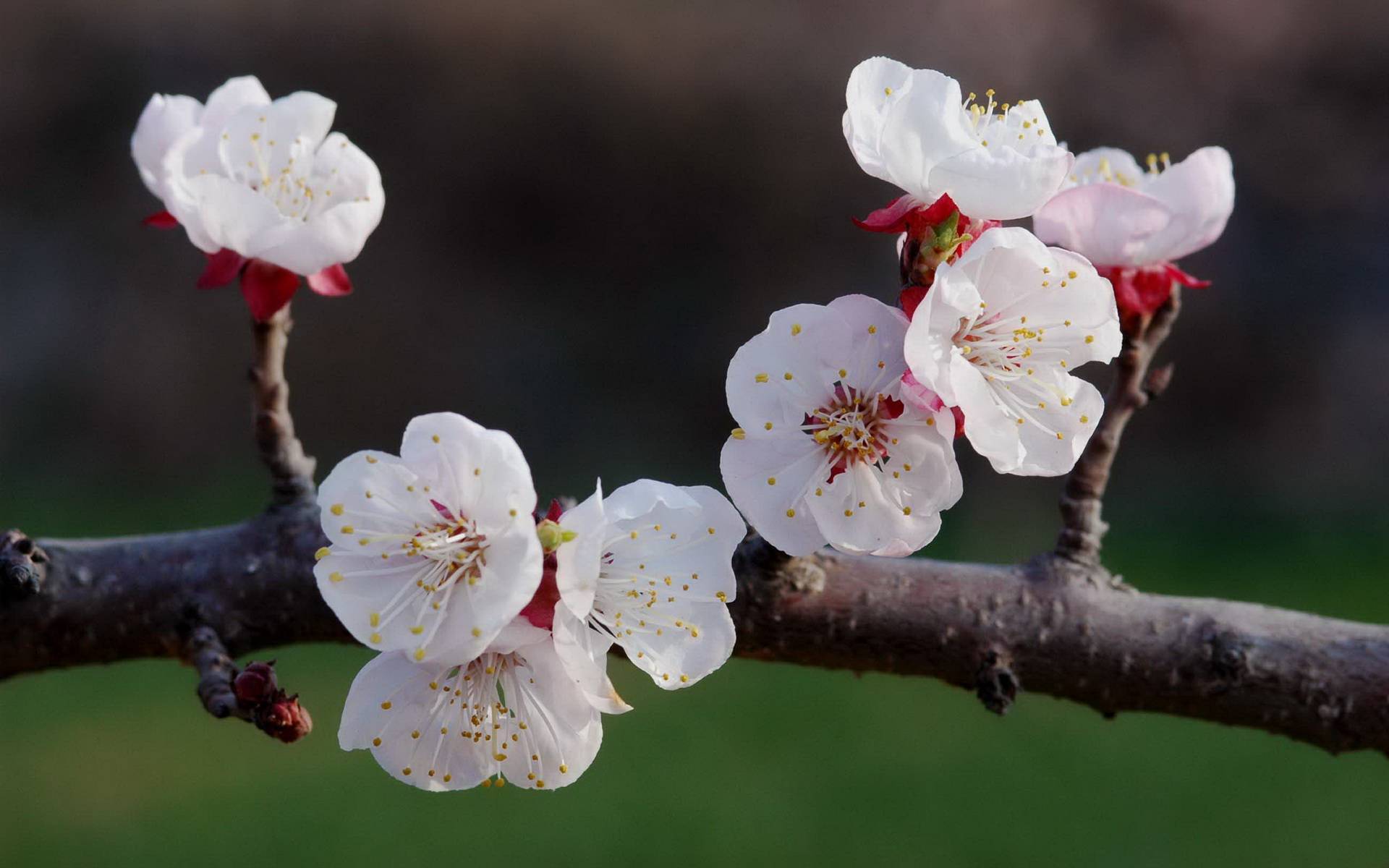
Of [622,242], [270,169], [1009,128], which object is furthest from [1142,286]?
[622,242]

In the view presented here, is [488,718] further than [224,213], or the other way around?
[224,213]

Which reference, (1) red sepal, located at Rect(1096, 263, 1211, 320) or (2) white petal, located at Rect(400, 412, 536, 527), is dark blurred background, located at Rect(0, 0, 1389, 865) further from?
(2) white petal, located at Rect(400, 412, 536, 527)

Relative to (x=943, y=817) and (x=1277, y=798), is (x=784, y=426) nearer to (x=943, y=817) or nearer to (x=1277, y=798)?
(x=943, y=817)

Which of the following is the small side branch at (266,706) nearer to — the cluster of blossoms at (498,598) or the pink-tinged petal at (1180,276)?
the cluster of blossoms at (498,598)

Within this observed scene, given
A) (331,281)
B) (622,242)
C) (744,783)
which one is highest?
(622,242)

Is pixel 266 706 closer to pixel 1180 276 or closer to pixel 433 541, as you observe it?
pixel 433 541

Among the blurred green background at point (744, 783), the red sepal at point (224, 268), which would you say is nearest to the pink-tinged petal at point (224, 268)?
the red sepal at point (224, 268)
